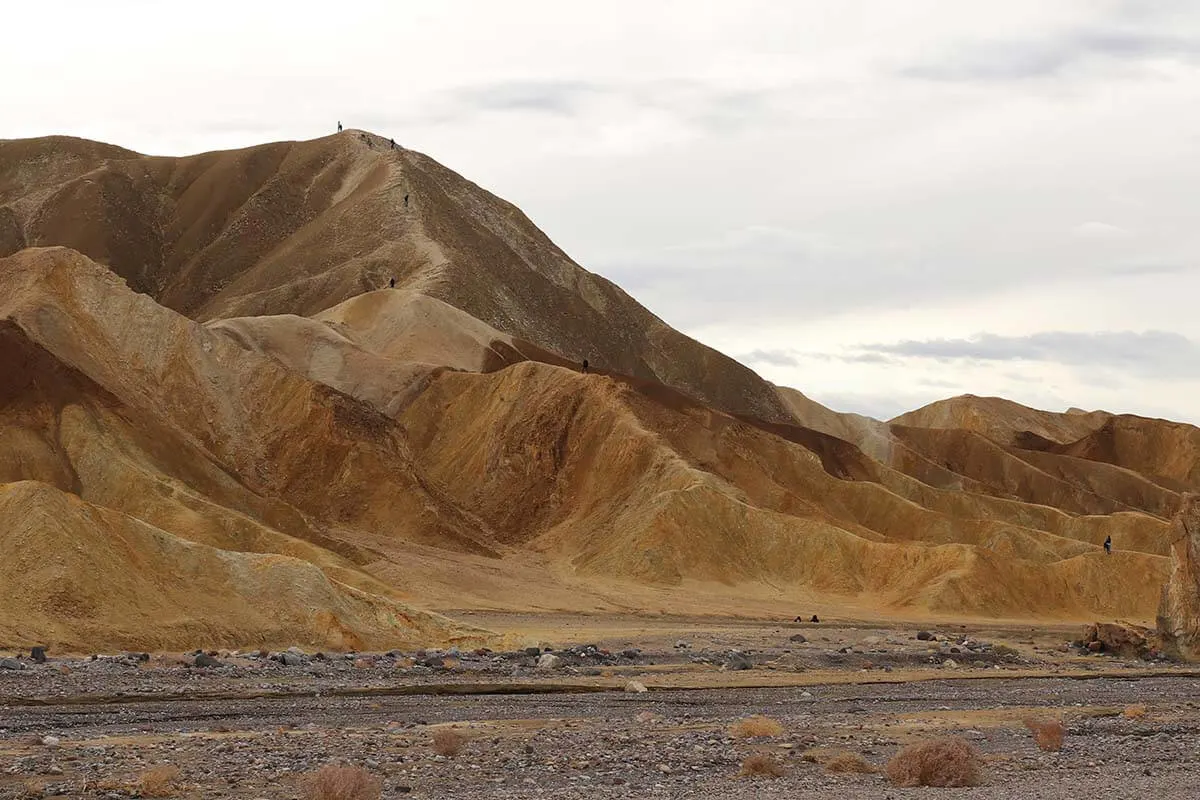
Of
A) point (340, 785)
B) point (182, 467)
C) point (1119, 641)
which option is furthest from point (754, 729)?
point (182, 467)

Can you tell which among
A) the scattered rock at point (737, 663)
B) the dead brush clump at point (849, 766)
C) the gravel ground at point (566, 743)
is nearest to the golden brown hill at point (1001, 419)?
the scattered rock at point (737, 663)

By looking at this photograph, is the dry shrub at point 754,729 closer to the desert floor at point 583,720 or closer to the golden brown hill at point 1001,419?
the desert floor at point 583,720

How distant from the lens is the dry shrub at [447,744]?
84.1 feet

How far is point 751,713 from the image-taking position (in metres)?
34.2

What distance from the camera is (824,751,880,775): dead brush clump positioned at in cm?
2512

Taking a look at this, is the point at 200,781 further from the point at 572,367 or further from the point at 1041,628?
the point at 572,367

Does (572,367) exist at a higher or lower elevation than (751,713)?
higher

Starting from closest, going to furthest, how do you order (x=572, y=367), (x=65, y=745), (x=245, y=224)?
(x=65, y=745) → (x=572, y=367) → (x=245, y=224)

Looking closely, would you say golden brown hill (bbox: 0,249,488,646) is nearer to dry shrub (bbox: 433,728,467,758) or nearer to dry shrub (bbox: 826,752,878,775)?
dry shrub (bbox: 433,728,467,758)

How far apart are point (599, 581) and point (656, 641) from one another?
2794 centimetres

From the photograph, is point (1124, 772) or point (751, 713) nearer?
point (1124, 772)

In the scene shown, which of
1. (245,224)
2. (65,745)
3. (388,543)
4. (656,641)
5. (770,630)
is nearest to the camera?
(65,745)

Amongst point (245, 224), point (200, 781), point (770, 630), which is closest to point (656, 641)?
point (770, 630)

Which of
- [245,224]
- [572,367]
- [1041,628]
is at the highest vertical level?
[245,224]
